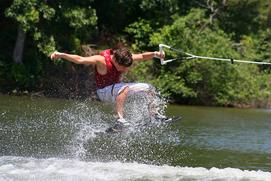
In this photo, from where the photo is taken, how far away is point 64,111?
2292cm

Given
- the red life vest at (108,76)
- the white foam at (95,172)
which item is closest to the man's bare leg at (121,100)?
the red life vest at (108,76)

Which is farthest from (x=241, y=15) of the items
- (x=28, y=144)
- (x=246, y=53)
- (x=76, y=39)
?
(x=28, y=144)

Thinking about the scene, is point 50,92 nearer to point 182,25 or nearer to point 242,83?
point 182,25

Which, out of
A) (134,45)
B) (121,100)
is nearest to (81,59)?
(121,100)

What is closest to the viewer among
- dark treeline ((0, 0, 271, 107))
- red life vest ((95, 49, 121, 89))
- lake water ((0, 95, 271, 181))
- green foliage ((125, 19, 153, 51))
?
lake water ((0, 95, 271, 181))

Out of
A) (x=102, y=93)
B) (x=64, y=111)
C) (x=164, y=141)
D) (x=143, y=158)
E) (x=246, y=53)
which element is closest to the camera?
(x=102, y=93)

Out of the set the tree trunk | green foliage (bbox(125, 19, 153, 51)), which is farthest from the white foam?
green foliage (bbox(125, 19, 153, 51))

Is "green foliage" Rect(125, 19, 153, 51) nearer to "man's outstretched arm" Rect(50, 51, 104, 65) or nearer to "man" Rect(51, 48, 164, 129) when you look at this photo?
"man" Rect(51, 48, 164, 129)

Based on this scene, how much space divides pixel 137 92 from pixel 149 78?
21303mm

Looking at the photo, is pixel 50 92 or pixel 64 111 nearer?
pixel 64 111

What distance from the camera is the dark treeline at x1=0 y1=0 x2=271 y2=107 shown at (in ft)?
Result: 99.7

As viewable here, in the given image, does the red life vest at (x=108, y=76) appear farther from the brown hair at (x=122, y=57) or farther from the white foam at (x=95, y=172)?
the white foam at (x=95, y=172)

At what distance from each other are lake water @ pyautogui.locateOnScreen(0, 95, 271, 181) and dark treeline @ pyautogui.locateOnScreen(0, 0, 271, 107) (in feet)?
21.0

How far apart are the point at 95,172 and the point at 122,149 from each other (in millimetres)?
4026
